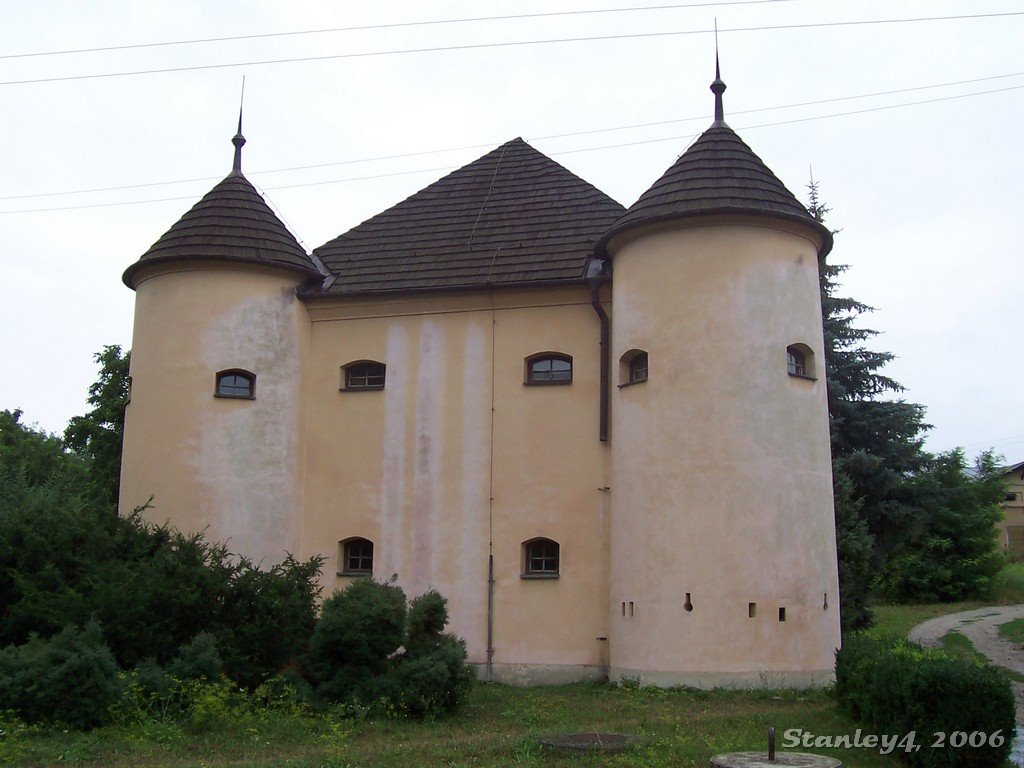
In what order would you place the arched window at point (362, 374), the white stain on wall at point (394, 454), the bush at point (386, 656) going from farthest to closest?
the arched window at point (362, 374), the white stain on wall at point (394, 454), the bush at point (386, 656)

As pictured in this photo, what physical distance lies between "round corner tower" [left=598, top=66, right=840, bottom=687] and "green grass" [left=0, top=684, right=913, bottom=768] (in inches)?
45.3

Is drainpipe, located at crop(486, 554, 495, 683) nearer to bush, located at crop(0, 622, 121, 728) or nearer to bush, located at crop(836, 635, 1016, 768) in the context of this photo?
bush, located at crop(0, 622, 121, 728)

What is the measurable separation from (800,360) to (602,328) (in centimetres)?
352

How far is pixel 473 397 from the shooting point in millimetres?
19266

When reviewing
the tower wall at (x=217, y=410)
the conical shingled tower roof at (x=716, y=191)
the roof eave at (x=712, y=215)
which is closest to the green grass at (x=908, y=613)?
the roof eave at (x=712, y=215)

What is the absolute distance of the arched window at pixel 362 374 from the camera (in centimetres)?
2005

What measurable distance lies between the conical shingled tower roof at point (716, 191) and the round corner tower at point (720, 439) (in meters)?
0.04

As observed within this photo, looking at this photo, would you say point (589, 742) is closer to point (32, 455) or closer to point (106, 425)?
point (106, 425)

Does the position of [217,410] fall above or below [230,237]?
below

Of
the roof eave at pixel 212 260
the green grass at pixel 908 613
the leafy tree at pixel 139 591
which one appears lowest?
the green grass at pixel 908 613

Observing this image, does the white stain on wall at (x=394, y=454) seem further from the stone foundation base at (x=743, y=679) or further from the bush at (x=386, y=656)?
the stone foundation base at (x=743, y=679)

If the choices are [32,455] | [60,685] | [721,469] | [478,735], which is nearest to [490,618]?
[721,469]

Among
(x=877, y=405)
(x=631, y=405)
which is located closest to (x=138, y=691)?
(x=631, y=405)

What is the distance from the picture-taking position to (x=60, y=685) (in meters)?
12.1
